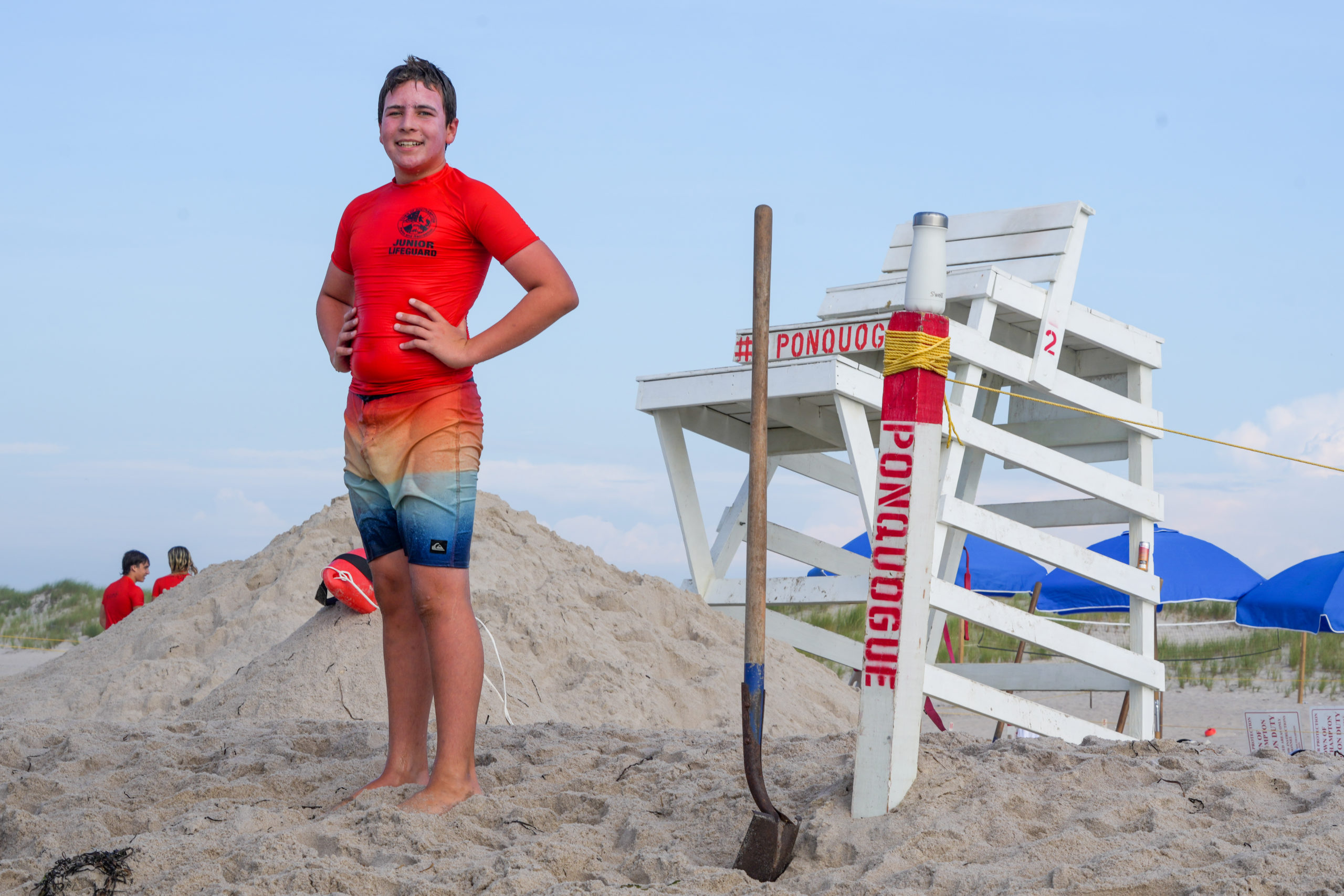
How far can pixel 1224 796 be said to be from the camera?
2918mm

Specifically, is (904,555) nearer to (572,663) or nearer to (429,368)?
(429,368)

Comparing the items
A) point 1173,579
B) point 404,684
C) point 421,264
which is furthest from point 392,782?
point 1173,579

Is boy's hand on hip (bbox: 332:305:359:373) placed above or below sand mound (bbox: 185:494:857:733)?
above

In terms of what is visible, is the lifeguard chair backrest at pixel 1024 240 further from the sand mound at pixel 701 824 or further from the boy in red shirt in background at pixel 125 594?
the boy in red shirt in background at pixel 125 594

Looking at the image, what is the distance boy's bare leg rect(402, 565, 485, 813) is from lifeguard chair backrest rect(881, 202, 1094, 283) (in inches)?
149

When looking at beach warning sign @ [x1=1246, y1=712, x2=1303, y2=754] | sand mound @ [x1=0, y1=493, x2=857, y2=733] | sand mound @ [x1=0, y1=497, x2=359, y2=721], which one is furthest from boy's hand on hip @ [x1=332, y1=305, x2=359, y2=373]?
beach warning sign @ [x1=1246, y1=712, x2=1303, y2=754]

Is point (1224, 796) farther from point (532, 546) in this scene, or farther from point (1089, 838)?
point (532, 546)

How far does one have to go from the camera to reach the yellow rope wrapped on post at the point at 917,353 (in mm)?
2965

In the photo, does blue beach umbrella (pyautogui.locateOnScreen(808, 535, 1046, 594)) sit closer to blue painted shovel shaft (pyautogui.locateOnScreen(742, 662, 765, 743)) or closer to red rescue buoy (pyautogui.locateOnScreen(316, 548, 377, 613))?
red rescue buoy (pyautogui.locateOnScreen(316, 548, 377, 613))

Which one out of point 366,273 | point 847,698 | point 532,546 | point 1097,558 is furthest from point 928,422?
point 532,546

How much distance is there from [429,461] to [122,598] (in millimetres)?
7382

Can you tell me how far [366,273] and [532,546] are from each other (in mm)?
4281

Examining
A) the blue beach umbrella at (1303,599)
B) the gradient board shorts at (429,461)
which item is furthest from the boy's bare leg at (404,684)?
the blue beach umbrella at (1303,599)

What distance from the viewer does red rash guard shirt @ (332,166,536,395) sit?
330cm
